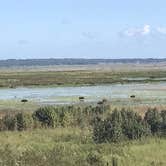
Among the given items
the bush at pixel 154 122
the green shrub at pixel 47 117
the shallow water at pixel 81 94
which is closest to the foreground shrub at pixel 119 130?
the bush at pixel 154 122

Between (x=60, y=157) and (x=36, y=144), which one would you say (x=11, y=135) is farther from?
(x=60, y=157)

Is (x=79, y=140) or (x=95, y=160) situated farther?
(x=79, y=140)

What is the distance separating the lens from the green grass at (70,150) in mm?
Answer: 13577

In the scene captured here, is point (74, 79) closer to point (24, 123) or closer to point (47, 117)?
point (47, 117)

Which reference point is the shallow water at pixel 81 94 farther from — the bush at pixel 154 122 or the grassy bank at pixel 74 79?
the bush at pixel 154 122

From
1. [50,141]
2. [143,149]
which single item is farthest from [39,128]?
[143,149]

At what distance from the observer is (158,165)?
1359 centimetres

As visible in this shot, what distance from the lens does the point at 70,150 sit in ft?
51.4

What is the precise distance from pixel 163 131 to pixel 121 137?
208 centimetres

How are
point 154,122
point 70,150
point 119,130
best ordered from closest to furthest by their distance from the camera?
point 70,150 → point 119,130 → point 154,122

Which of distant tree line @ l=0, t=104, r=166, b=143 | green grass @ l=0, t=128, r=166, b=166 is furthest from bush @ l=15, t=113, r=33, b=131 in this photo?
green grass @ l=0, t=128, r=166, b=166

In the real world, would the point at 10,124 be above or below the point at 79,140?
below

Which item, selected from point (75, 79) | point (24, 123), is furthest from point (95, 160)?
point (75, 79)

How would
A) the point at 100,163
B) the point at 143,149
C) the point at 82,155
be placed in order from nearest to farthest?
the point at 100,163
the point at 82,155
the point at 143,149
